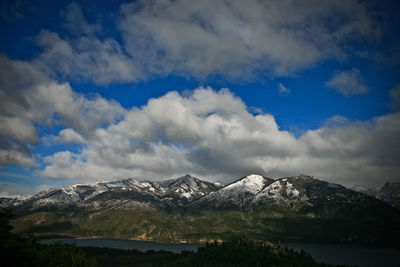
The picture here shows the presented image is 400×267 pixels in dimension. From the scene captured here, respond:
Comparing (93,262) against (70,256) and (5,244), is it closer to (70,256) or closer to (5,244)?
(70,256)

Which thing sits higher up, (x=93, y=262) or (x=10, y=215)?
(x=10, y=215)

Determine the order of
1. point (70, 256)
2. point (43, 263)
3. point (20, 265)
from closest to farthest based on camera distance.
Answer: point (20, 265) → point (43, 263) → point (70, 256)

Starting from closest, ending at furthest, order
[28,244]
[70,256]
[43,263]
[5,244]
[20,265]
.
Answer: [5,244] < [20,265] < [28,244] < [43,263] < [70,256]

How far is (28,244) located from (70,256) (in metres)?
32.1

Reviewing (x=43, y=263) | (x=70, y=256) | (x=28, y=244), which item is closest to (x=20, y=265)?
(x=28, y=244)

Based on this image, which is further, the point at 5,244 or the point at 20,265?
the point at 20,265

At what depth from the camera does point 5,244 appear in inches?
1577

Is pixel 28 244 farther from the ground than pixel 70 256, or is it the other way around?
pixel 28 244

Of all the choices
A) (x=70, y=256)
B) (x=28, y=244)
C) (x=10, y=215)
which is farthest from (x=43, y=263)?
(x=70, y=256)

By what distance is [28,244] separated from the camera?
47.8 m

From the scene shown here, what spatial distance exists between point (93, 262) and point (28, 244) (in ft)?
114

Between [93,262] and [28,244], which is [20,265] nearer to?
[28,244]

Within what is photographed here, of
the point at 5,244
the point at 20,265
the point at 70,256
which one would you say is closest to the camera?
the point at 5,244

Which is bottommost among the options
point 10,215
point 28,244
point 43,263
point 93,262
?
point 93,262
